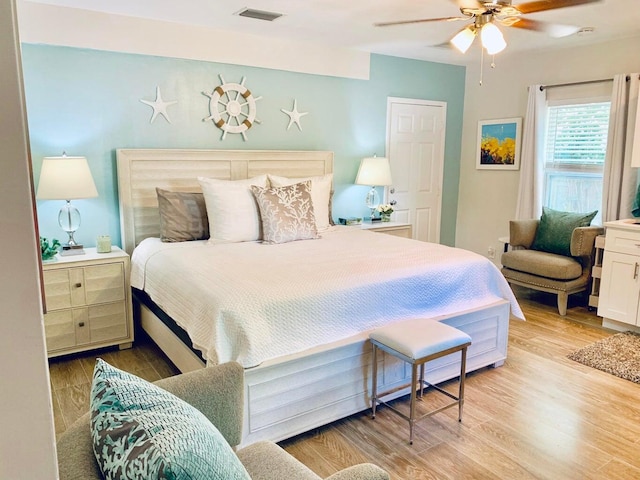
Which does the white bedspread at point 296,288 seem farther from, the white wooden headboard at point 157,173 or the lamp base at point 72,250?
the lamp base at point 72,250

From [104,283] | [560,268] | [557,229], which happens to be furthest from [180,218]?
[557,229]

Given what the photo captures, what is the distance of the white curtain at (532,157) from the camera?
491 centimetres

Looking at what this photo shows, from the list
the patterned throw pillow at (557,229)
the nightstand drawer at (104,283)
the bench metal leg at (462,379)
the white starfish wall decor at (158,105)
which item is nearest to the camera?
the bench metal leg at (462,379)

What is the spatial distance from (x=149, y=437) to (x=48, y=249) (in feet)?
9.16

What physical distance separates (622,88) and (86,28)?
4473 millimetres

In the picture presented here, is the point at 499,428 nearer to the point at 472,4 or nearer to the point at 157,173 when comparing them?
the point at 472,4

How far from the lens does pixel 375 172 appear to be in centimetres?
482

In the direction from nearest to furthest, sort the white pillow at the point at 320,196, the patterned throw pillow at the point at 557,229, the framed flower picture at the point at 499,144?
the white pillow at the point at 320,196 < the patterned throw pillow at the point at 557,229 < the framed flower picture at the point at 499,144

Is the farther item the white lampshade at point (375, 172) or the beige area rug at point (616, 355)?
the white lampshade at point (375, 172)

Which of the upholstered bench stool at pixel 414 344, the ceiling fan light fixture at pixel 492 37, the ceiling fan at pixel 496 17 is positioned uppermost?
the ceiling fan at pixel 496 17

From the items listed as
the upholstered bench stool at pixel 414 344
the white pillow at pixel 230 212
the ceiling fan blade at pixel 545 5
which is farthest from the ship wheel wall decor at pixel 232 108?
the upholstered bench stool at pixel 414 344

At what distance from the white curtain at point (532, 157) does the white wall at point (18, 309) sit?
5153 mm

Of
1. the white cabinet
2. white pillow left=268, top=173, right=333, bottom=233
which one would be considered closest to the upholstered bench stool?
white pillow left=268, top=173, right=333, bottom=233

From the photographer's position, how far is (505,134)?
538cm
